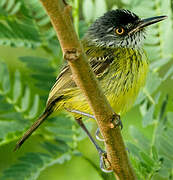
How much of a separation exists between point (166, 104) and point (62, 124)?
0.69 meters

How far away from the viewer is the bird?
2682 millimetres

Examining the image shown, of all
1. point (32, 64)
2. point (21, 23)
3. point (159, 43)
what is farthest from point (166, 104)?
point (21, 23)

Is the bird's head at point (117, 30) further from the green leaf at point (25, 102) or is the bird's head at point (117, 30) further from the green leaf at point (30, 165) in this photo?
the green leaf at point (30, 165)

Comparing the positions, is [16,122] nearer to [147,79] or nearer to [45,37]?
[45,37]

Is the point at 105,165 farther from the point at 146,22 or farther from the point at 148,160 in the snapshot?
the point at 146,22

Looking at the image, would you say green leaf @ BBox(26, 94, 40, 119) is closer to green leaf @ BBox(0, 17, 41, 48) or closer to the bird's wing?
the bird's wing

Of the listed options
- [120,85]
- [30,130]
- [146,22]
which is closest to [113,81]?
[120,85]

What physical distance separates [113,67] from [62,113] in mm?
521

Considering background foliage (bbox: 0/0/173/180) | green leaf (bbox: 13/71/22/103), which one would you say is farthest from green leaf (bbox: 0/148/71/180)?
green leaf (bbox: 13/71/22/103)

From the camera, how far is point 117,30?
10.4ft

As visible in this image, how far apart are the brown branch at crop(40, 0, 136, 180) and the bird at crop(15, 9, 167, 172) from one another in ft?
2.16

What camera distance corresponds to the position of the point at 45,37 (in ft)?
10.2

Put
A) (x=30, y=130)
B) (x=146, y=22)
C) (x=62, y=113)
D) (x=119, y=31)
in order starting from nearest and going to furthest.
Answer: (x=30, y=130)
(x=146, y=22)
(x=62, y=113)
(x=119, y=31)

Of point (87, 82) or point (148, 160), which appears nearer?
point (87, 82)
